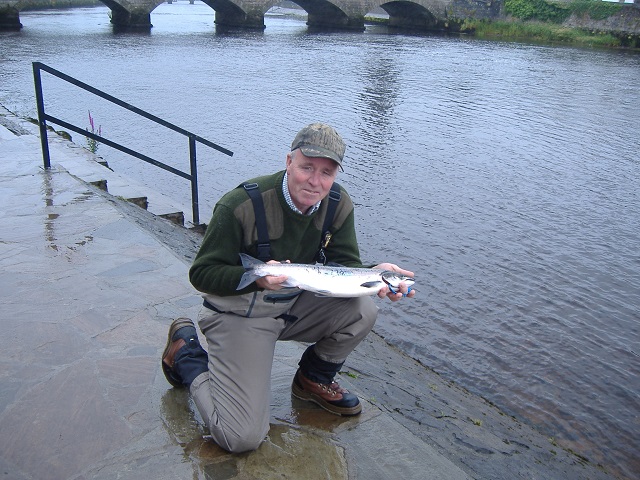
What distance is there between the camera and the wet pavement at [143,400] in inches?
116

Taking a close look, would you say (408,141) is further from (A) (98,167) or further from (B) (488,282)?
(A) (98,167)

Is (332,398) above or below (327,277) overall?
below

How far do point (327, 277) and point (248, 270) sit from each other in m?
0.41

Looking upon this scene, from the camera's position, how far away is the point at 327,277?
2990mm

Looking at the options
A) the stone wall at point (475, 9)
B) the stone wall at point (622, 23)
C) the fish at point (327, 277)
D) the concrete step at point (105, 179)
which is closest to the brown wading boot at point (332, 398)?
the fish at point (327, 277)

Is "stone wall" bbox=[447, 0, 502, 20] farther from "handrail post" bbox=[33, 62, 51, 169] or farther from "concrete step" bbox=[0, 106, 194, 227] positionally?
"handrail post" bbox=[33, 62, 51, 169]

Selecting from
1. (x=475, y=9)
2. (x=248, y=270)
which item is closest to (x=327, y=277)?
(x=248, y=270)

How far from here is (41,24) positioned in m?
42.8

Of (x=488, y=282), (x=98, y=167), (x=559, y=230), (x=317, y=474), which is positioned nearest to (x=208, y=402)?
(x=317, y=474)

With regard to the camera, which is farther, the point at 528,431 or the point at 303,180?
the point at 528,431

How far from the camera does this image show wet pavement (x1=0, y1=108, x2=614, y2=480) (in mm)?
2955

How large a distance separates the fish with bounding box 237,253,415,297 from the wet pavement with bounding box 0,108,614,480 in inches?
34.2

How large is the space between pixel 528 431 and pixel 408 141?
11.4 metres

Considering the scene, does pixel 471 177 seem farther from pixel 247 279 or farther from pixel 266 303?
pixel 247 279
